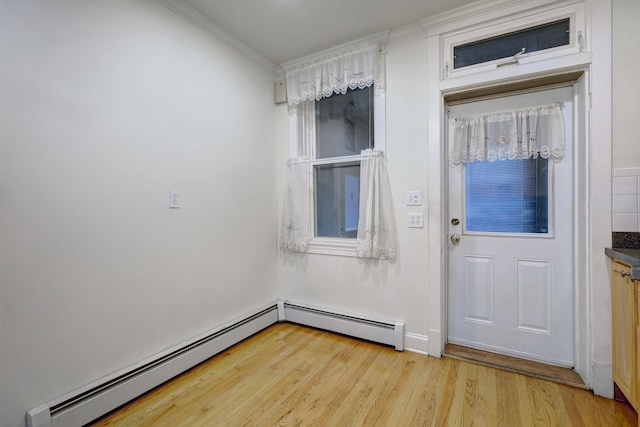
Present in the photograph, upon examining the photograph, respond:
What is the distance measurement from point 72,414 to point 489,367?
102 inches

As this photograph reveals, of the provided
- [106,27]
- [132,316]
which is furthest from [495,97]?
[132,316]

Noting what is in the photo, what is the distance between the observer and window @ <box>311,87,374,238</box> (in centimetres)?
267

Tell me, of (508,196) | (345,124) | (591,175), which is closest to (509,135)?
(508,196)

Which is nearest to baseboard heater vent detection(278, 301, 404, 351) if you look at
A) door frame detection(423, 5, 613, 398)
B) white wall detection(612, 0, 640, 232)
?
door frame detection(423, 5, 613, 398)

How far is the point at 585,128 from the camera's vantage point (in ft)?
6.07

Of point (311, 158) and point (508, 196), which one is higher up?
point (311, 158)

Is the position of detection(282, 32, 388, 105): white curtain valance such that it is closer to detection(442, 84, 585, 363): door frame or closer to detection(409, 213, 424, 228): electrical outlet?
detection(442, 84, 585, 363): door frame

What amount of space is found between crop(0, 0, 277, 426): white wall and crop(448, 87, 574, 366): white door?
1894mm

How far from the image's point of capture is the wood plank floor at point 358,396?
63.4 inches

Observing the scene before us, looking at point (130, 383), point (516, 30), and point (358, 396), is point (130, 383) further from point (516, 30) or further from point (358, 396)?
point (516, 30)

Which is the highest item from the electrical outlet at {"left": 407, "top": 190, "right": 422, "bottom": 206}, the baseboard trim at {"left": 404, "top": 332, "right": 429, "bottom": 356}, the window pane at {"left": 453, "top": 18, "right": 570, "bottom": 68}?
the window pane at {"left": 453, "top": 18, "right": 570, "bottom": 68}

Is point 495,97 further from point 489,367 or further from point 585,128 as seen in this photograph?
point 489,367

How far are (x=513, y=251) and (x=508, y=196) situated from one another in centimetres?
42

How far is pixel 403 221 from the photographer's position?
2.40 m
